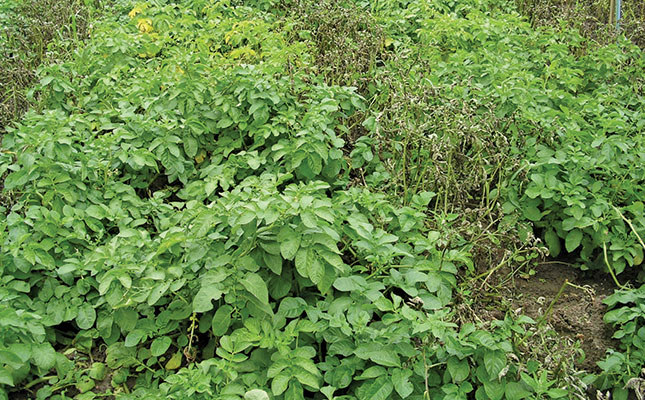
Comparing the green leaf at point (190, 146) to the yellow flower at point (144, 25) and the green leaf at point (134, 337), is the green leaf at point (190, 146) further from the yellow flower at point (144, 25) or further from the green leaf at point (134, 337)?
the yellow flower at point (144, 25)

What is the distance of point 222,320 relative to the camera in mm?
2621

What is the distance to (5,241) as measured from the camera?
2887mm

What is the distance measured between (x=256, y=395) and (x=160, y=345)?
575mm

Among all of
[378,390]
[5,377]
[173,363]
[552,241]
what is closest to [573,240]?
[552,241]

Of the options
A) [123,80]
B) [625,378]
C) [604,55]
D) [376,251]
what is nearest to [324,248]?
[376,251]

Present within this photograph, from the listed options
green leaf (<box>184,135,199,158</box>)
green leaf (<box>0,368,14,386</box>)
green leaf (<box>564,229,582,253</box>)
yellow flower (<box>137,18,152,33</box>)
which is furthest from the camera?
yellow flower (<box>137,18,152,33</box>)

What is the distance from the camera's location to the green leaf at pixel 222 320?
8.58ft

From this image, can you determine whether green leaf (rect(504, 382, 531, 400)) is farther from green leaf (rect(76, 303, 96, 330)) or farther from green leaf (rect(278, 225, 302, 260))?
green leaf (rect(76, 303, 96, 330))

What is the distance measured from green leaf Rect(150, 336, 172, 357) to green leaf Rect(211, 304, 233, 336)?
0.25m

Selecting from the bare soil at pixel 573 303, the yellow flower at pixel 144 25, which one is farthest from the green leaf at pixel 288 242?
the yellow flower at pixel 144 25

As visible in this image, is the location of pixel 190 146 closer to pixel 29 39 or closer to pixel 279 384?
pixel 279 384

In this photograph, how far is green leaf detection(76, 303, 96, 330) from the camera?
9.28 feet

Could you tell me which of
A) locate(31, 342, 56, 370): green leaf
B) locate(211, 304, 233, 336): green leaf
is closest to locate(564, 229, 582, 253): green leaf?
locate(211, 304, 233, 336): green leaf

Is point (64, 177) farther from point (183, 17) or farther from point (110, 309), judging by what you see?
point (183, 17)
